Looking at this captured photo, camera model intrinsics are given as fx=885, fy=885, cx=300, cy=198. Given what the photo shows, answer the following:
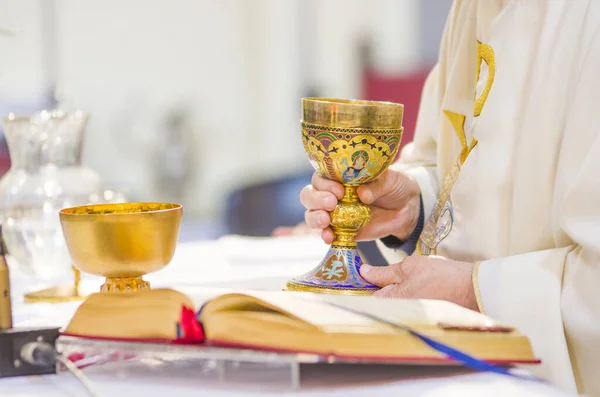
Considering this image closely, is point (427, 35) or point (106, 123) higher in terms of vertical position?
point (427, 35)

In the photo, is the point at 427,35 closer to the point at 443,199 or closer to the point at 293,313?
the point at 443,199

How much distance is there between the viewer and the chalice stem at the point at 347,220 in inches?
45.6

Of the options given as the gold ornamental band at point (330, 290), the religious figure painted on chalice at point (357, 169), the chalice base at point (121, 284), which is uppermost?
the religious figure painted on chalice at point (357, 169)

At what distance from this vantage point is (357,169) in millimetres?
1125

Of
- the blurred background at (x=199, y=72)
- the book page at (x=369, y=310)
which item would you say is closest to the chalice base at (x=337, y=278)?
the book page at (x=369, y=310)

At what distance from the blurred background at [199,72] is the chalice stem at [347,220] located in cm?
424

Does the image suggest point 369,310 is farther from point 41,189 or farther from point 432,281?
point 41,189

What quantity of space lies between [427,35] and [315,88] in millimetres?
855

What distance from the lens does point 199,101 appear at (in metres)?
6.64

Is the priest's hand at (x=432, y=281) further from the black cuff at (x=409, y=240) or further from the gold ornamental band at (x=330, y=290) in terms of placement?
the black cuff at (x=409, y=240)

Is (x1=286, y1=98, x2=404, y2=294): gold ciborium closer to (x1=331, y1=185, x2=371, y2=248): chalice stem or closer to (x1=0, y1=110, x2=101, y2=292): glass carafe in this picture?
(x1=331, y1=185, x2=371, y2=248): chalice stem

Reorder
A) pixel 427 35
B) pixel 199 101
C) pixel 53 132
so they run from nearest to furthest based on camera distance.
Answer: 1. pixel 53 132
2. pixel 427 35
3. pixel 199 101

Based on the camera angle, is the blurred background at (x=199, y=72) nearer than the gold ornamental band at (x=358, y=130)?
No

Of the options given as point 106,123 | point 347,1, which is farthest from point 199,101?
point 347,1
